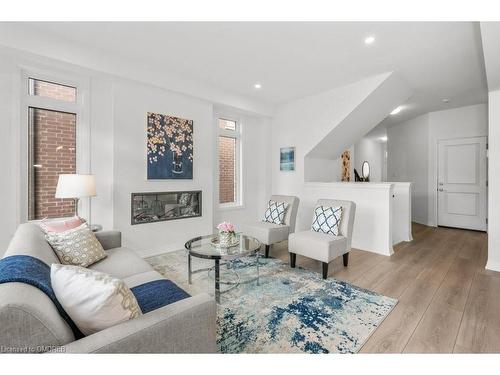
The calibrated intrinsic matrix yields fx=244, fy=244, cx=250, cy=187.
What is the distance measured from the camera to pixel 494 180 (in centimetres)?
304

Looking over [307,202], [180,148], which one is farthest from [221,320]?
[307,202]

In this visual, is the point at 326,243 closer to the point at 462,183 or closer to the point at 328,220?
the point at 328,220

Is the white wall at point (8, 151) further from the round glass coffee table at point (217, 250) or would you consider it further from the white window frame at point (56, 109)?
the round glass coffee table at point (217, 250)

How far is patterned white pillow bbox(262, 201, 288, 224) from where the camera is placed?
12.2 ft

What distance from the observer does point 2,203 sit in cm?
265

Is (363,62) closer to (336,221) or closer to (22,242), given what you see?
(336,221)


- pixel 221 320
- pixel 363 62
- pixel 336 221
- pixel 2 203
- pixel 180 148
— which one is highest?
pixel 363 62

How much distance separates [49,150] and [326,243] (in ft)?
11.3

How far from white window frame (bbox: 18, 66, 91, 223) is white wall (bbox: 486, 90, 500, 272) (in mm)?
5125

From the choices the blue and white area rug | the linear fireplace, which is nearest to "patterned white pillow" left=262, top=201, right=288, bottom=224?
the blue and white area rug

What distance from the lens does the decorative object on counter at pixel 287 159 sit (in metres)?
4.94

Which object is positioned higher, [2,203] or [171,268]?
[2,203]

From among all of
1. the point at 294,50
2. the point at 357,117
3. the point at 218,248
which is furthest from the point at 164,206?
the point at 357,117
